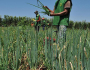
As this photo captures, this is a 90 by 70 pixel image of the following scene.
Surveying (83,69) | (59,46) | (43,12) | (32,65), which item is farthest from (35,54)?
(43,12)

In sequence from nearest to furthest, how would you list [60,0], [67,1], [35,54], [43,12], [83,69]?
[83,69], [35,54], [43,12], [67,1], [60,0]

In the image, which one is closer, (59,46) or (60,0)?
(59,46)

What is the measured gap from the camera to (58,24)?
189cm

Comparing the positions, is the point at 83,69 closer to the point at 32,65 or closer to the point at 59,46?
the point at 59,46

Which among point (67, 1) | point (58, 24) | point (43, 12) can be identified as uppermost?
point (67, 1)

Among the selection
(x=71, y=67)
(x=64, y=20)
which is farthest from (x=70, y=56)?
(x=64, y=20)

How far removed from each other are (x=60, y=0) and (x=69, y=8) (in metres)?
0.22

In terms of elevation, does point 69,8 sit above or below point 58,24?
above

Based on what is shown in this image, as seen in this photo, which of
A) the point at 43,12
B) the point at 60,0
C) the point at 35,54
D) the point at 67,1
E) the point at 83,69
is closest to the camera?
the point at 83,69

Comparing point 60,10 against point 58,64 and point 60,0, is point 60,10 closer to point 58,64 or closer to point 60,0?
point 60,0

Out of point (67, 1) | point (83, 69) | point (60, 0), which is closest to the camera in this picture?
point (83, 69)

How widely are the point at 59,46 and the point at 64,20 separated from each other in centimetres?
106

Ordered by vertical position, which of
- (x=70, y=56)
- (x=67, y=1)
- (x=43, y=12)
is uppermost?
(x=67, y=1)

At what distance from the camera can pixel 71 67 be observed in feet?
2.44
